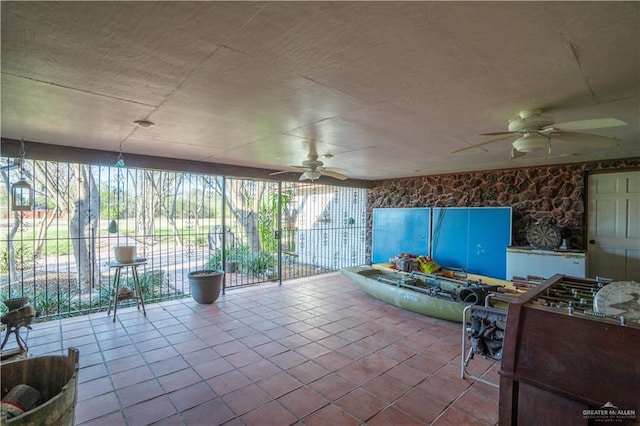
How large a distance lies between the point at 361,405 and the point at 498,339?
1.14 meters

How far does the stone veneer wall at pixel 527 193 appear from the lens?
4.65 meters

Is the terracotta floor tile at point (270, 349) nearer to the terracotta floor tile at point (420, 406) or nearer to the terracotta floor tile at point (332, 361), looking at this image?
the terracotta floor tile at point (332, 361)

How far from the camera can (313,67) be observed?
167 centimetres

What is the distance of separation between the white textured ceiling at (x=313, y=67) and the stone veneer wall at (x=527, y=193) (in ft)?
5.98

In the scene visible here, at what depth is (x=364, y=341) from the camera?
11.0 ft

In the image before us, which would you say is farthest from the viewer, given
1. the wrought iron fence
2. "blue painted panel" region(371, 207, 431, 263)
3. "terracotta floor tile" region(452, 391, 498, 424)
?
"blue painted panel" region(371, 207, 431, 263)

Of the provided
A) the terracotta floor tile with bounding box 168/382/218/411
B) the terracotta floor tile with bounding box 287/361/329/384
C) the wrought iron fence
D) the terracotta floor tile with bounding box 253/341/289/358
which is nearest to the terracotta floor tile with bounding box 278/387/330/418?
the terracotta floor tile with bounding box 287/361/329/384

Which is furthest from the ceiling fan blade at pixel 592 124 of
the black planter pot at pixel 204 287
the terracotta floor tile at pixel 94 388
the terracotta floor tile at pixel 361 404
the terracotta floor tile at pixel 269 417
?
the black planter pot at pixel 204 287

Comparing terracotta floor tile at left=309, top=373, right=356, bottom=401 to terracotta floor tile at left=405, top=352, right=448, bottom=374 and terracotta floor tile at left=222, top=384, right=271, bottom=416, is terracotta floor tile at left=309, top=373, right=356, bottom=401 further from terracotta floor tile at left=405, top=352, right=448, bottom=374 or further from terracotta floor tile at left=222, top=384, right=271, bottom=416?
terracotta floor tile at left=405, top=352, right=448, bottom=374

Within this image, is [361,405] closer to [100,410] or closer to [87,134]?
[100,410]

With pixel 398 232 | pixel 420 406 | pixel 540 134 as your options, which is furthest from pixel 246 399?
pixel 398 232

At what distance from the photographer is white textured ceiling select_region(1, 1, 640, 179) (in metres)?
1.21

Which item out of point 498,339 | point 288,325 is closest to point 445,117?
point 498,339

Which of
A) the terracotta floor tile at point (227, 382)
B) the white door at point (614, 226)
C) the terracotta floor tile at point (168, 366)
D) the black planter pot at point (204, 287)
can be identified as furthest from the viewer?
the black planter pot at point (204, 287)
